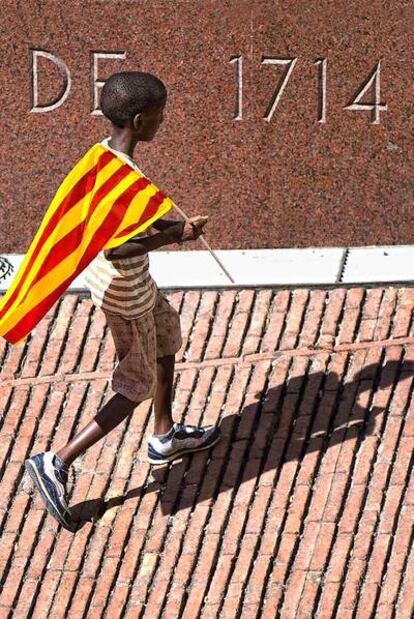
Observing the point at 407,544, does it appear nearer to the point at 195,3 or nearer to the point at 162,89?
the point at 162,89

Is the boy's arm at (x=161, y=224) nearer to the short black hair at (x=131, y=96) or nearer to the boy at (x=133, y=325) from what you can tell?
the boy at (x=133, y=325)

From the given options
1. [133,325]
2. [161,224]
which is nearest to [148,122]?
[161,224]

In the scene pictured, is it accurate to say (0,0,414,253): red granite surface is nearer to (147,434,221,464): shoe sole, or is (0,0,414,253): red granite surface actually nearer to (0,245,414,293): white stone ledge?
(0,245,414,293): white stone ledge

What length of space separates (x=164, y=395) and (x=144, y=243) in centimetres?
77

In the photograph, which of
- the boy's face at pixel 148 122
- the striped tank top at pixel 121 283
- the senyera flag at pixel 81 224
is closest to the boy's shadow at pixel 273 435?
the striped tank top at pixel 121 283

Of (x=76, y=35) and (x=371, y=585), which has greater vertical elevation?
(x=76, y=35)

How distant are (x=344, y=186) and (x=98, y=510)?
2.50 metres

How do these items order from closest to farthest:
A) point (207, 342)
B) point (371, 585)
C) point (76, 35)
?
point (371, 585) < point (207, 342) < point (76, 35)

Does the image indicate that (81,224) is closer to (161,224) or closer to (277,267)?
(161,224)

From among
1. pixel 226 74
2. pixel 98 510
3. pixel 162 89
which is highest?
pixel 162 89

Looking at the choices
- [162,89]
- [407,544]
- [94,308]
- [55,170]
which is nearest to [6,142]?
[55,170]

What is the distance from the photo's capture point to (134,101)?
7.66 meters

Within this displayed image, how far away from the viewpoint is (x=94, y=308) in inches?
358

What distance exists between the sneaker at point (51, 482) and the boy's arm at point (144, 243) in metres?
0.90
